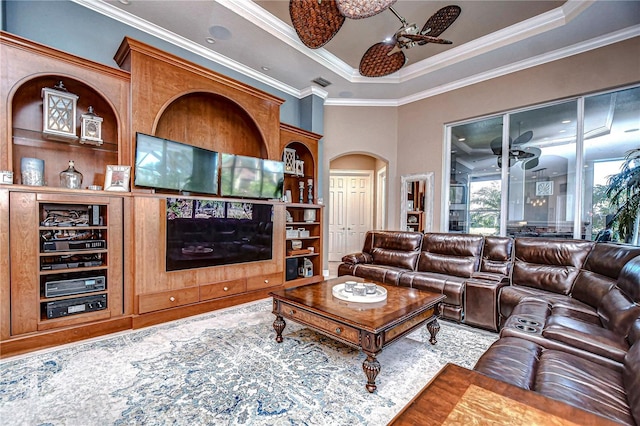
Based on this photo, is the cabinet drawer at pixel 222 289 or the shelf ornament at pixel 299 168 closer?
the cabinet drawer at pixel 222 289

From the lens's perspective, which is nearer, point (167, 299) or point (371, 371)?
point (371, 371)

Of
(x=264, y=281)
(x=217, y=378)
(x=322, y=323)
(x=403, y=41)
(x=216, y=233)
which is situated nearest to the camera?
(x=217, y=378)

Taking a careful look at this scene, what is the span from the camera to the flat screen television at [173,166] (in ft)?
9.78

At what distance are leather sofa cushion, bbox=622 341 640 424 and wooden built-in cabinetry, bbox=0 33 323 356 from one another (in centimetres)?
349

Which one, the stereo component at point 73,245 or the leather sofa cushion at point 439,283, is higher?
the stereo component at point 73,245

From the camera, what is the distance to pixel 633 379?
1.21m

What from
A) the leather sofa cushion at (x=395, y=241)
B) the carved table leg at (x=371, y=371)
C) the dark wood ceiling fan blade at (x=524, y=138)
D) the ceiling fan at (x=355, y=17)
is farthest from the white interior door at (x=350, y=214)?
the carved table leg at (x=371, y=371)

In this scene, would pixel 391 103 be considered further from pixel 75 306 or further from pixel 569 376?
pixel 75 306

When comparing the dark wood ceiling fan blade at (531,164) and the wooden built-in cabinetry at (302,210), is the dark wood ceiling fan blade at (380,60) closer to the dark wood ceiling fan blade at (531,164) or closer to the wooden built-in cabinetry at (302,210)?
the wooden built-in cabinetry at (302,210)

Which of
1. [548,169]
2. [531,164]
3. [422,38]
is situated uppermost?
[422,38]

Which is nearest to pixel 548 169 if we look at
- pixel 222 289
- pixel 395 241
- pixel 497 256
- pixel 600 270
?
pixel 497 256

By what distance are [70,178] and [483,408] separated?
3679 millimetres

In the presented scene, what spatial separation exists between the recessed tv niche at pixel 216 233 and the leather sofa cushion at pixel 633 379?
11.6 ft

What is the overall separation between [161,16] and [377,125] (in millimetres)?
3956
